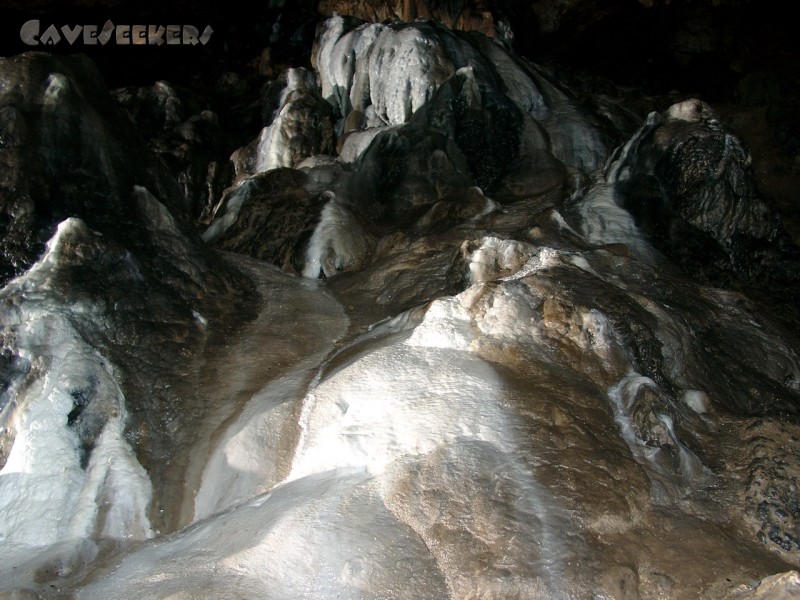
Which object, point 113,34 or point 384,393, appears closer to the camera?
point 384,393

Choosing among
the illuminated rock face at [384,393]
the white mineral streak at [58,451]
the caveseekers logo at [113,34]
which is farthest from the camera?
the caveseekers logo at [113,34]

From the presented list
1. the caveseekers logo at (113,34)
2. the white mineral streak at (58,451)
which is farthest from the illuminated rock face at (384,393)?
the caveseekers logo at (113,34)

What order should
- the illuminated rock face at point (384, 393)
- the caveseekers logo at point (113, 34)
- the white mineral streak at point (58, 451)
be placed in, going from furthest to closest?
the caveseekers logo at point (113, 34)
the white mineral streak at point (58, 451)
the illuminated rock face at point (384, 393)

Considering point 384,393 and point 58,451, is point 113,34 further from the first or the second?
point 384,393

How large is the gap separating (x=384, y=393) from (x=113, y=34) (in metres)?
16.9

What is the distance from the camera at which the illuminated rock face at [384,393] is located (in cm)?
452

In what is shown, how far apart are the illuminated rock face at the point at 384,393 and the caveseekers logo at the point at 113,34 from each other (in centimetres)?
1050

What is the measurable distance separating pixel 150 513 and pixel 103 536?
38cm

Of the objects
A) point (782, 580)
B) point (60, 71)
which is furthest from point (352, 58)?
point (782, 580)

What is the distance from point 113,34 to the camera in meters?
19.1

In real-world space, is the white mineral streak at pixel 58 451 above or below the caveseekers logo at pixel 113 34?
below

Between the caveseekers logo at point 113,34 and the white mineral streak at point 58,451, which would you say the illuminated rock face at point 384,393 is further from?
the caveseekers logo at point 113,34

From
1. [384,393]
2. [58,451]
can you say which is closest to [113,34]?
[58,451]

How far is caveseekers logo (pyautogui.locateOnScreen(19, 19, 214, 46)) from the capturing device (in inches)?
714
